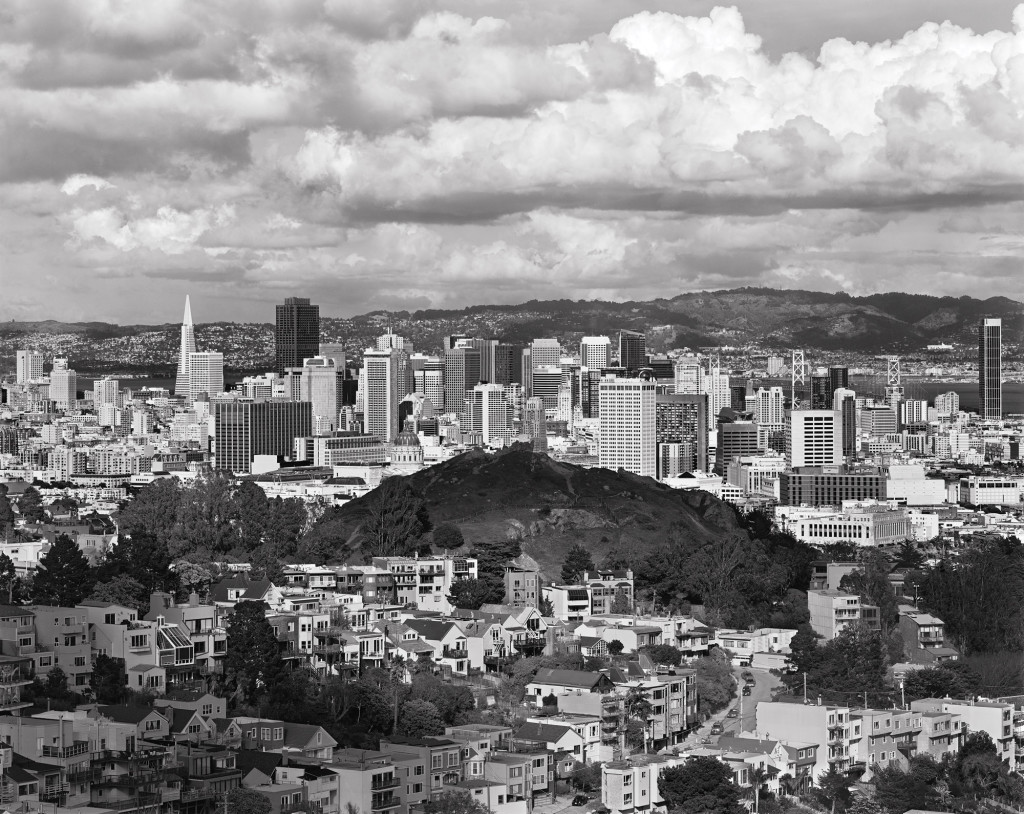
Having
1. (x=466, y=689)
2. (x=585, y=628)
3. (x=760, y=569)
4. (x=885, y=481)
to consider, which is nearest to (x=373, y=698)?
(x=466, y=689)

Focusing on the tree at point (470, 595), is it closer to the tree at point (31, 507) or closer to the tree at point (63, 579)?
the tree at point (63, 579)

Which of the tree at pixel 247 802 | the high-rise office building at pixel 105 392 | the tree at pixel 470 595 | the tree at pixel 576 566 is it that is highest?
the high-rise office building at pixel 105 392

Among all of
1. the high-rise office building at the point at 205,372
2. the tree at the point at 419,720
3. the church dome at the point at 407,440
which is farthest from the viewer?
the high-rise office building at the point at 205,372

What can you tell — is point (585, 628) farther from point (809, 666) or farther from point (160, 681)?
point (160, 681)

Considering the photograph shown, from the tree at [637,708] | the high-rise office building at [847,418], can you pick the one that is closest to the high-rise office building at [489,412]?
the high-rise office building at [847,418]

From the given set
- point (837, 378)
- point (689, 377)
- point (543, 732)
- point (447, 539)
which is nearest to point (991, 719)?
point (543, 732)

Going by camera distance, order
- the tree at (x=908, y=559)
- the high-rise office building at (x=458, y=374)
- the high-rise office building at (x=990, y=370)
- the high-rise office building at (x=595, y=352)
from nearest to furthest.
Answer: the tree at (x=908, y=559) < the high-rise office building at (x=990, y=370) < the high-rise office building at (x=458, y=374) < the high-rise office building at (x=595, y=352)
